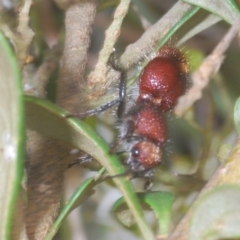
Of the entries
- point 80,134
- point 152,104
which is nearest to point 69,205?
point 80,134

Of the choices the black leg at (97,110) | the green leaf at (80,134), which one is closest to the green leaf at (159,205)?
the green leaf at (80,134)

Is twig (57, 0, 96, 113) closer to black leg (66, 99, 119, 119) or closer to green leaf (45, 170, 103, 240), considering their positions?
black leg (66, 99, 119, 119)

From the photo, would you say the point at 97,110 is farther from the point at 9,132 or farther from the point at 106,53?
the point at 9,132

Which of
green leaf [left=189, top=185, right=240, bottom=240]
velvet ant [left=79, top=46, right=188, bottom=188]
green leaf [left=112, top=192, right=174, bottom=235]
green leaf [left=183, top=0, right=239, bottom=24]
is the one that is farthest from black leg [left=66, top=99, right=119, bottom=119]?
green leaf [left=189, top=185, right=240, bottom=240]

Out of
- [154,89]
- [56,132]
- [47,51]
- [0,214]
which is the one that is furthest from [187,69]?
[0,214]

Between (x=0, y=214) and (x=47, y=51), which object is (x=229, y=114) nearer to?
(x=47, y=51)
